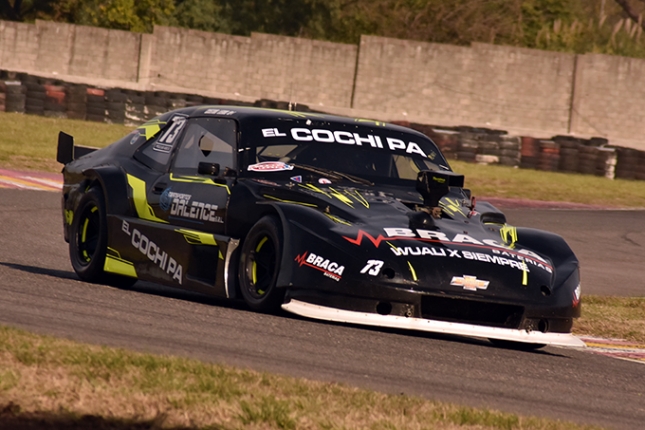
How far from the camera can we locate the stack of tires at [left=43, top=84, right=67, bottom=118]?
90.6 feet

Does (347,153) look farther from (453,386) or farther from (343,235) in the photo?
(453,386)

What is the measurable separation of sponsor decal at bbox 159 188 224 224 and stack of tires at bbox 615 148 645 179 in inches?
807

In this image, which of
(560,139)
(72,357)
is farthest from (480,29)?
(72,357)

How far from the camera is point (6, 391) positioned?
415 centimetres

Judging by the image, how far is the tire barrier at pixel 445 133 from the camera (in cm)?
2697

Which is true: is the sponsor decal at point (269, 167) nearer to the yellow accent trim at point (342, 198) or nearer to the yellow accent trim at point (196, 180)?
the yellow accent trim at point (196, 180)

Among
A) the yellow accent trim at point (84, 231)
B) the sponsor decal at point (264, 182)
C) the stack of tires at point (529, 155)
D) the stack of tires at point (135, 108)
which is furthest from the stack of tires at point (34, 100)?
the sponsor decal at point (264, 182)

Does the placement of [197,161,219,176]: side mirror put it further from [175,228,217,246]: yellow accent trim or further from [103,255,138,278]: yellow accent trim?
[103,255,138,278]: yellow accent trim

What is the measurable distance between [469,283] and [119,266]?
270 cm

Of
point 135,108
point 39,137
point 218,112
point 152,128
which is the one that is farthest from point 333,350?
point 135,108

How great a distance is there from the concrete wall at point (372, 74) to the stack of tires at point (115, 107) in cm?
863

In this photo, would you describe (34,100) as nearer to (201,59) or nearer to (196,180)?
(201,59)

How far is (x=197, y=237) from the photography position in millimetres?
7527

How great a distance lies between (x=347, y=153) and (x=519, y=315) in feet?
6.05
